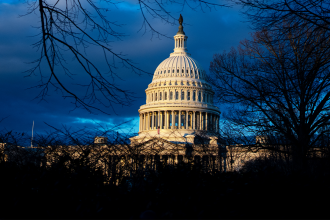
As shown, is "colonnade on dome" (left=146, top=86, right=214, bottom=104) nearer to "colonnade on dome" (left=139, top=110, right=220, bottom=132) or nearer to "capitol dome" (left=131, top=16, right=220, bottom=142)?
"capitol dome" (left=131, top=16, right=220, bottom=142)

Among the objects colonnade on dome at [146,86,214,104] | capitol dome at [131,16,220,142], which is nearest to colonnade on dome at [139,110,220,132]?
capitol dome at [131,16,220,142]

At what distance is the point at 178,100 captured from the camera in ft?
296

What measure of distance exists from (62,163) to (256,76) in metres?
11.5

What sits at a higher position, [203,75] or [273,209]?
[203,75]

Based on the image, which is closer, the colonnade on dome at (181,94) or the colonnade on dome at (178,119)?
the colonnade on dome at (178,119)

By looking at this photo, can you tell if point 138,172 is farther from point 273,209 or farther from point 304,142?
point 304,142

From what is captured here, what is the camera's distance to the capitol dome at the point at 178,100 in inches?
3472

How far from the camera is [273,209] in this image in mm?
6652

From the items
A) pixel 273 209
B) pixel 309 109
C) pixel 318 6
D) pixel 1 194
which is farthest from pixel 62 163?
pixel 309 109

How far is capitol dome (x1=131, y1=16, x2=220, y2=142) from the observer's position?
88.2 meters

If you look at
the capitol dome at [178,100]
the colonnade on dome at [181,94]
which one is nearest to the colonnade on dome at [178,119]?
the capitol dome at [178,100]

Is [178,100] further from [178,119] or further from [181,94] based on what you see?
[178,119]

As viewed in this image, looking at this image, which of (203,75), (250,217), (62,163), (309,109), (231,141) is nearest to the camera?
(250,217)

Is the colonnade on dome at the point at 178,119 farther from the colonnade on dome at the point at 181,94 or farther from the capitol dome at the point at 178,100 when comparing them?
the colonnade on dome at the point at 181,94
